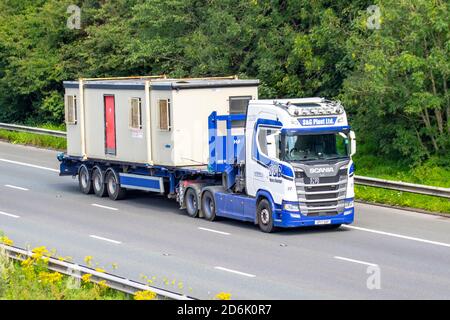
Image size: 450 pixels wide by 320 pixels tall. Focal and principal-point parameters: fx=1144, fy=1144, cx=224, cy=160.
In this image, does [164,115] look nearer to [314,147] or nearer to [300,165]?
[314,147]

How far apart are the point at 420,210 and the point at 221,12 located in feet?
49.7

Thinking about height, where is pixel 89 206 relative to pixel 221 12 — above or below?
below

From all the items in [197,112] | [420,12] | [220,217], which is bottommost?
[220,217]

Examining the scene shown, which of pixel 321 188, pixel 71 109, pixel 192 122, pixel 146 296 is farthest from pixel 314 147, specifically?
pixel 146 296

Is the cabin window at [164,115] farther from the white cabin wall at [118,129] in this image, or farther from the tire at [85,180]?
the tire at [85,180]

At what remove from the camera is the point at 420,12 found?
31688 mm

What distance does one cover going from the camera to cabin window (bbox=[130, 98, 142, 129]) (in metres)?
30.6

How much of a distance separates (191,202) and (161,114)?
246 cm

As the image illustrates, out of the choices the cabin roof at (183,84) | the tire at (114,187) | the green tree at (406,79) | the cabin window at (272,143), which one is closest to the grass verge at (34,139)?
the tire at (114,187)

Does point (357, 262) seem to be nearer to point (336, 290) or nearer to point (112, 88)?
point (336, 290)
